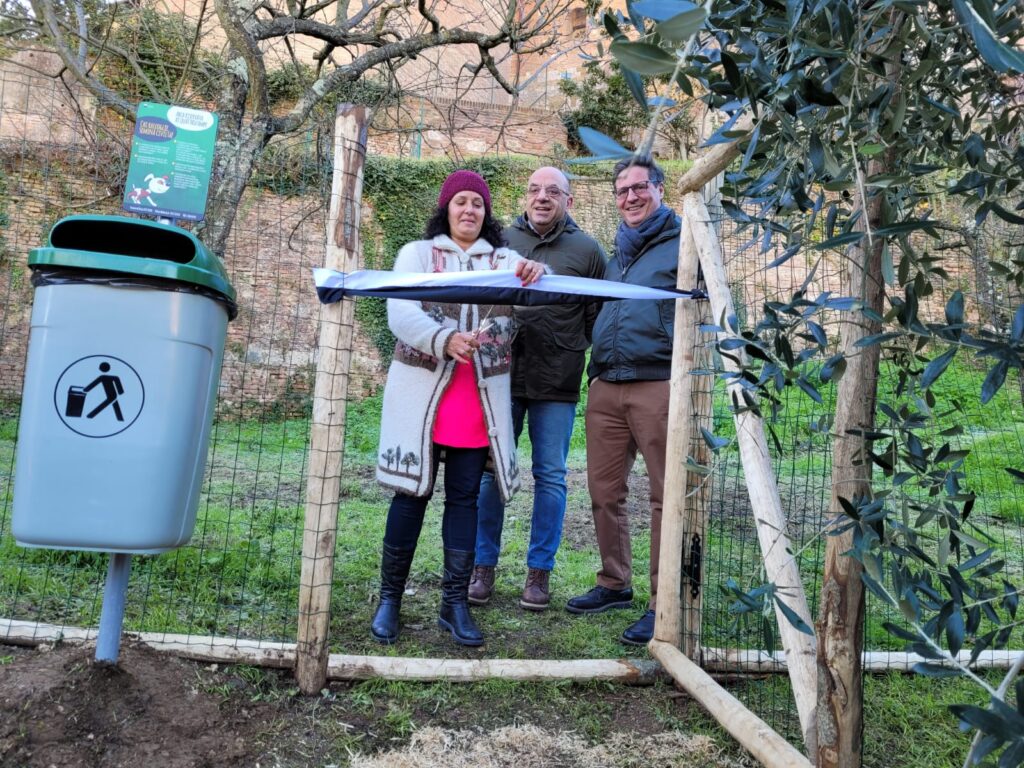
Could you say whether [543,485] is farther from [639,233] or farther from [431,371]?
[639,233]

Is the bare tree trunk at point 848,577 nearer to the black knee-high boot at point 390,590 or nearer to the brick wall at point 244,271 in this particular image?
the black knee-high boot at point 390,590

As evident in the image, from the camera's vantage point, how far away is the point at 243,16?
5.20 m

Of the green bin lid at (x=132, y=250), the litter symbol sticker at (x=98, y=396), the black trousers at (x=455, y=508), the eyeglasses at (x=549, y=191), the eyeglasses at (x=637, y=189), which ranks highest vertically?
the eyeglasses at (x=549, y=191)

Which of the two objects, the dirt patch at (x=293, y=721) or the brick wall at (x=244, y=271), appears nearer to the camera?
the dirt patch at (x=293, y=721)

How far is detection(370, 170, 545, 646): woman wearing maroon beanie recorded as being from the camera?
2.88 meters

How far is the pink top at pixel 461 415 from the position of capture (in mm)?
2955

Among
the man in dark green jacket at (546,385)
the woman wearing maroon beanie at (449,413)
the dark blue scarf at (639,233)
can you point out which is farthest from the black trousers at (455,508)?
the dark blue scarf at (639,233)

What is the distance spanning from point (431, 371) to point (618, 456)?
3.21 feet

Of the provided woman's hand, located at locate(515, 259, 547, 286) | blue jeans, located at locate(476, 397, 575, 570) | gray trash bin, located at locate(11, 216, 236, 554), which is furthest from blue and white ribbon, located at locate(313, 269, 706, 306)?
blue jeans, located at locate(476, 397, 575, 570)

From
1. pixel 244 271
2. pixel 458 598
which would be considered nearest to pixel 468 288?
pixel 458 598

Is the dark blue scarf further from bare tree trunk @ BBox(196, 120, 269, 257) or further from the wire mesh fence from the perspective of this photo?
bare tree trunk @ BBox(196, 120, 269, 257)

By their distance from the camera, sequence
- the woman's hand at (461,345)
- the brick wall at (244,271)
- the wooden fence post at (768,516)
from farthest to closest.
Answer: the brick wall at (244,271) → the woman's hand at (461,345) → the wooden fence post at (768,516)

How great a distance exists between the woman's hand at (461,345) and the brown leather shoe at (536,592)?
4.01 feet

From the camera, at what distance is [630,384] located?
3.31 metres
